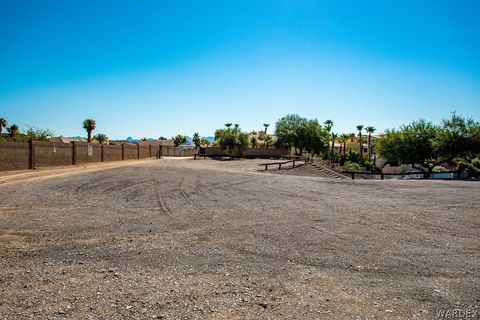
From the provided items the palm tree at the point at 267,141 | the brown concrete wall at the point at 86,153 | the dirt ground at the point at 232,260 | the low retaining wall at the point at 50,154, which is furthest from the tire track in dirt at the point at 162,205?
the palm tree at the point at 267,141

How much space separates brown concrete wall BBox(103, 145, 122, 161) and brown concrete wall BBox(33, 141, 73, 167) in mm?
8842

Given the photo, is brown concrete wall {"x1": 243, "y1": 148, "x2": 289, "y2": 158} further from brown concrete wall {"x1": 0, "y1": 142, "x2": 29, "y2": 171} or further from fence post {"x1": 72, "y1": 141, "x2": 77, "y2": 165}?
brown concrete wall {"x1": 0, "y1": 142, "x2": 29, "y2": 171}

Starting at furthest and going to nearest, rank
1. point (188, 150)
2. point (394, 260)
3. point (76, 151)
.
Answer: point (188, 150) < point (76, 151) < point (394, 260)

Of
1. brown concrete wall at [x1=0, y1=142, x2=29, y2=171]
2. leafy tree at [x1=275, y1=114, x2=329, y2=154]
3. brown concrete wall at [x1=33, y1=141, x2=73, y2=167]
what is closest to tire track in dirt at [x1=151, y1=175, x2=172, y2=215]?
brown concrete wall at [x1=0, y1=142, x2=29, y2=171]

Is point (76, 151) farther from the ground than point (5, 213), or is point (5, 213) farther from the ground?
point (76, 151)

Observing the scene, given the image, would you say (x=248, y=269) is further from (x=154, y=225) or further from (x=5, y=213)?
(x=5, y=213)

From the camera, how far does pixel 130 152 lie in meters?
54.3

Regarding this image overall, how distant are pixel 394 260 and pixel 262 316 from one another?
4047mm

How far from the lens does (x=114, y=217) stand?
37.5ft

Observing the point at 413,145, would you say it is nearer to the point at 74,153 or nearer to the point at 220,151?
the point at 74,153

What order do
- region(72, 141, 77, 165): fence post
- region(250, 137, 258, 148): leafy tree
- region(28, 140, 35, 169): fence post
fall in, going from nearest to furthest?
1. region(28, 140, 35, 169): fence post
2. region(72, 141, 77, 165): fence post
3. region(250, 137, 258, 148): leafy tree

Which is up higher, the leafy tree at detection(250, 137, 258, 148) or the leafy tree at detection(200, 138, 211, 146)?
the leafy tree at detection(200, 138, 211, 146)

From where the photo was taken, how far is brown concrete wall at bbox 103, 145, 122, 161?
44500mm

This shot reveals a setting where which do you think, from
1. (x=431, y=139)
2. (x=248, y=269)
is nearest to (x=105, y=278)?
(x=248, y=269)
